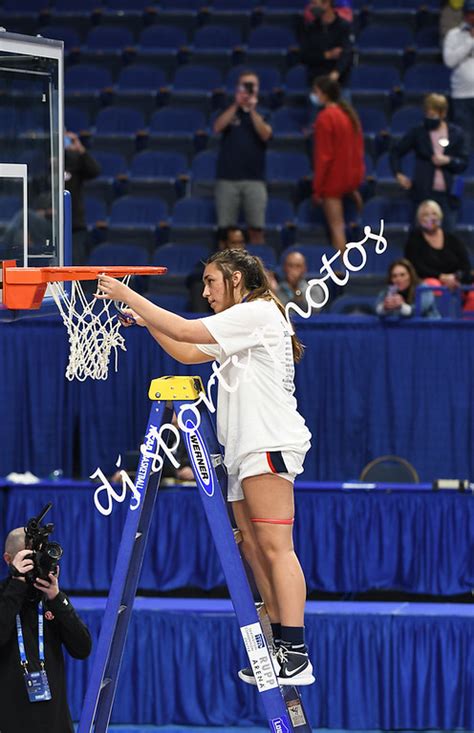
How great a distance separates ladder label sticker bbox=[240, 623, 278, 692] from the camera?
15.5ft

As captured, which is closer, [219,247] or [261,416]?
[261,416]

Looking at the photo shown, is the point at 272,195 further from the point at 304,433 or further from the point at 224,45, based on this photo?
the point at 304,433

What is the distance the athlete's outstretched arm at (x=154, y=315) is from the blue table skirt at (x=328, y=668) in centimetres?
326

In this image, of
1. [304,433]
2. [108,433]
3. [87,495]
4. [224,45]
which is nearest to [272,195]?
[224,45]

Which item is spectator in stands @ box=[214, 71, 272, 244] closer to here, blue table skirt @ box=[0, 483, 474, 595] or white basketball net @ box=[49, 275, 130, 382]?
blue table skirt @ box=[0, 483, 474, 595]

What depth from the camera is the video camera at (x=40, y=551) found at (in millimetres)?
5156

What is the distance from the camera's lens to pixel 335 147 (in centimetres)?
1098

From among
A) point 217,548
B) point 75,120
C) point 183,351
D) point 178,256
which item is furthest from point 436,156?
point 217,548

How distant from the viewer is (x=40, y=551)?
17.0ft

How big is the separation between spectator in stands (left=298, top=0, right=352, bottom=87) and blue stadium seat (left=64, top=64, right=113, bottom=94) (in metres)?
2.16

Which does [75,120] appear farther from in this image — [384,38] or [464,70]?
[464,70]

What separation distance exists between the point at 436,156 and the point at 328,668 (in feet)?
14.8

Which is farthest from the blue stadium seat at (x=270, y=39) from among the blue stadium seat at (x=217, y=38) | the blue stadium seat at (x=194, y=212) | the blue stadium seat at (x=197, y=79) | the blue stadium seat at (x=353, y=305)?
the blue stadium seat at (x=353, y=305)

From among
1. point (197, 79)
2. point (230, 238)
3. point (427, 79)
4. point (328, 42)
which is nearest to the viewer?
point (230, 238)
